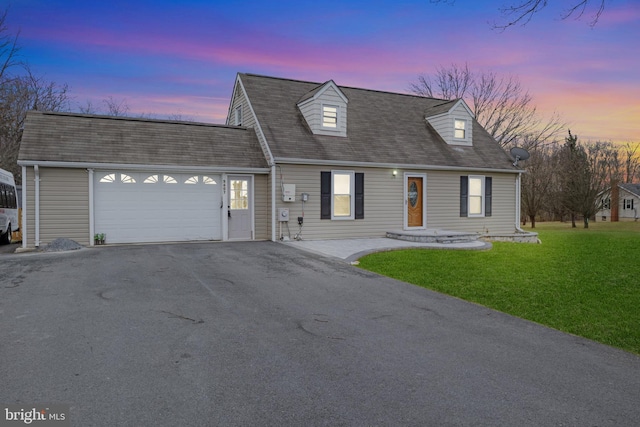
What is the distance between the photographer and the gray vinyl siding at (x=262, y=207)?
14.5 metres

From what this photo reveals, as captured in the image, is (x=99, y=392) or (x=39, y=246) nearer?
(x=99, y=392)

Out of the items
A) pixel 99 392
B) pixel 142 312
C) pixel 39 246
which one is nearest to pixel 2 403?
pixel 99 392

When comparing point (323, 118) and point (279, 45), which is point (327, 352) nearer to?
point (323, 118)

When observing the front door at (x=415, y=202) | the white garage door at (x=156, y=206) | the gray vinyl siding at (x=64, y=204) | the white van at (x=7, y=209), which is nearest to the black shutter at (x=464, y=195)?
the front door at (x=415, y=202)

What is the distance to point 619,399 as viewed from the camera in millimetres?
3219

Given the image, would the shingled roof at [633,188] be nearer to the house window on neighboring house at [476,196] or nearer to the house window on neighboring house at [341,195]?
the house window on neighboring house at [476,196]

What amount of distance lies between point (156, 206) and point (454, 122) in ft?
41.2

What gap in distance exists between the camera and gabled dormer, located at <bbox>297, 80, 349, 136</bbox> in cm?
1542

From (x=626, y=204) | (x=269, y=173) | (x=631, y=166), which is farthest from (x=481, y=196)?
(x=631, y=166)

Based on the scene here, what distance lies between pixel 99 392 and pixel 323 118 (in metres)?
13.4

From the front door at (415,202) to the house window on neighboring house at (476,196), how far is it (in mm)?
1972

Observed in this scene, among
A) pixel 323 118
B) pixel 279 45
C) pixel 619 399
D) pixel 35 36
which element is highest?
pixel 35 36

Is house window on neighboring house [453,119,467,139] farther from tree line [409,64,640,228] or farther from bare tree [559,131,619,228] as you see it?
tree line [409,64,640,228]

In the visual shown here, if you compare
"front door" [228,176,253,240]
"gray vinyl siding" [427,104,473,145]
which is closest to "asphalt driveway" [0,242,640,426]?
"front door" [228,176,253,240]
